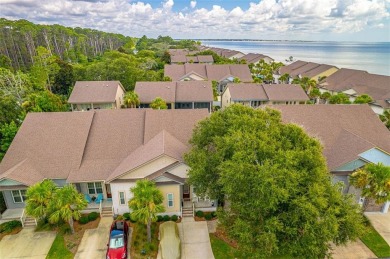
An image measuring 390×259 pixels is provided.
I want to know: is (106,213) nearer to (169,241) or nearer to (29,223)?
(29,223)

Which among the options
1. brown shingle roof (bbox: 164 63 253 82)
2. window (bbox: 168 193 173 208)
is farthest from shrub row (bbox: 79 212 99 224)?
brown shingle roof (bbox: 164 63 253 82)

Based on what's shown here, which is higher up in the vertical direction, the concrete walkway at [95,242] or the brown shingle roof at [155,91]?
the brown shingle roof at [155,91]

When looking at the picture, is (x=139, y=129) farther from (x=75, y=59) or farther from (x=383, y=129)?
(x=75, y=59)

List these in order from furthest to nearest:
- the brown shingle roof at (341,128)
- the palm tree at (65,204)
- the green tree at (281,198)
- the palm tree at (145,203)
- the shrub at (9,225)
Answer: the brown shingle roof at (341,128) < the shrub at (9,225) < the palm tree at (65,204) < the palm tree at (145,203) < the green tree at (281,198)

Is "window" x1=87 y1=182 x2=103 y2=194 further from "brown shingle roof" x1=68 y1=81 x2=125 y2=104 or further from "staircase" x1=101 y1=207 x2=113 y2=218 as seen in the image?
"brown shingle roof" x1=68 y1=81 x2=125 y2=104

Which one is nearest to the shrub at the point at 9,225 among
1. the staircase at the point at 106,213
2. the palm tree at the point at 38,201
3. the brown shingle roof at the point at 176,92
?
the palm tree at the point at 38,201

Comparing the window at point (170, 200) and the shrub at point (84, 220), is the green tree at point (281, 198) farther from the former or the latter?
the shrub at point (84, 220)

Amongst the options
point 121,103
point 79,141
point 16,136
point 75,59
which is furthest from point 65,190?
point 75,59
